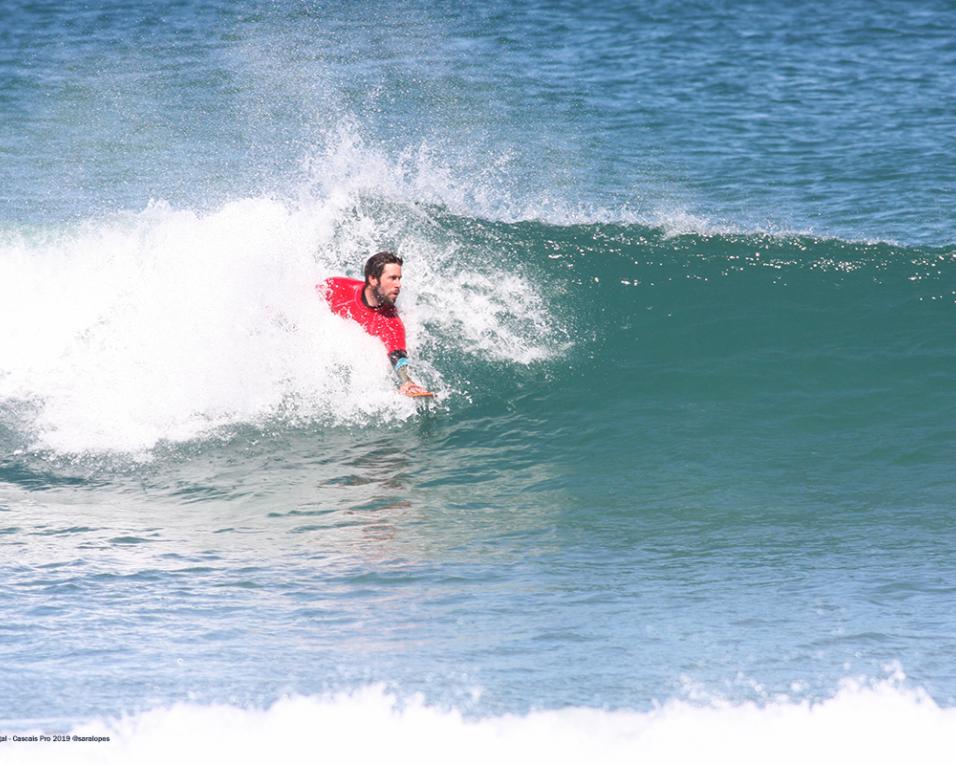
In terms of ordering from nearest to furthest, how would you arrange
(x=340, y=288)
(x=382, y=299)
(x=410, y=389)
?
(x=410, y=389), (x=382, y=299), (x=340, y=288)

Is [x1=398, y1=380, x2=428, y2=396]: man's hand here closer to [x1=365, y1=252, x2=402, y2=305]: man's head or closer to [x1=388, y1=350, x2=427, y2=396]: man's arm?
[x1=388, y1=350, x2=427, y2=396]: man's arm

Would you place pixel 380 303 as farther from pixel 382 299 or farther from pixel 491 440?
pixel 491 440

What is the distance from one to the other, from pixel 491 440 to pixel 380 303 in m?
1.21

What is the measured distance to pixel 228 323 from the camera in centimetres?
989

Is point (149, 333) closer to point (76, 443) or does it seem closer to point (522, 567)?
point (76, 443)

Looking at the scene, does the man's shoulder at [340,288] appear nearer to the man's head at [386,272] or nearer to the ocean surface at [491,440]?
the ocean surface at [491,440]

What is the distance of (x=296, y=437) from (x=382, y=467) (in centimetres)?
82

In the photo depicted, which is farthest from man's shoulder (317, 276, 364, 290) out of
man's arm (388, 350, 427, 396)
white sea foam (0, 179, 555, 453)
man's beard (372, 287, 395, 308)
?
man's arm (388, 350, 427, 396)

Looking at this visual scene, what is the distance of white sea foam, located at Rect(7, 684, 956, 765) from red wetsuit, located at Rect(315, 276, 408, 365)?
410cm

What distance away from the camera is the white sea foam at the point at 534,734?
461 centimetres

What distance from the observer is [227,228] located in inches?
438

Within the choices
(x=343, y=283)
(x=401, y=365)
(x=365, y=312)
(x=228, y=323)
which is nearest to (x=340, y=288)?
(x=343, y=283)

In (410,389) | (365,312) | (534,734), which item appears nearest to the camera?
(534,734)

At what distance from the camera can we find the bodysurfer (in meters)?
8.59
